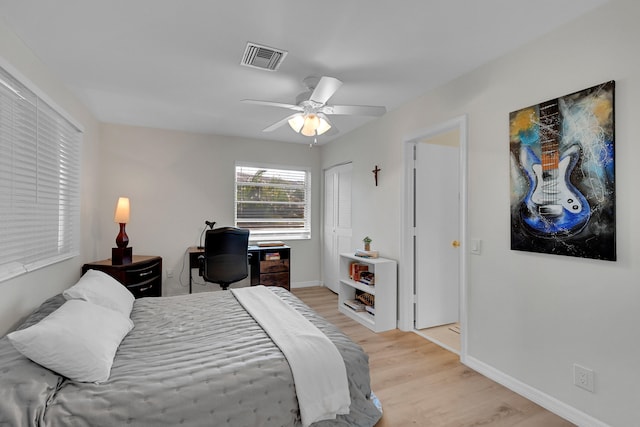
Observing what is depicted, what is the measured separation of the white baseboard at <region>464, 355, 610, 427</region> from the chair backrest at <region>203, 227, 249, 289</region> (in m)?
2.54

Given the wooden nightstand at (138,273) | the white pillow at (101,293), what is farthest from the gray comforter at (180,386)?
the wooden nightstand at (138,273)

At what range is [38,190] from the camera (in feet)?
8.08

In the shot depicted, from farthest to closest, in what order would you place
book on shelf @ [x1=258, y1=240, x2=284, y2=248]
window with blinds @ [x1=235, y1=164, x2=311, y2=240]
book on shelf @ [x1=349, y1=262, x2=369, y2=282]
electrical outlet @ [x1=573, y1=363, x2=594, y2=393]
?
window with blinds @ [x1=235, y1=164, x2=311, y2=240], book on shelf @ [x1=258, y1=240, x2=284, y2=248], book on shelf @ [x1=349, y1=262, x2=369, y2=282], electrical outlet @ [x1=573, y1=363, x2=594, y2=393]

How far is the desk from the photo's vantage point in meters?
4.45

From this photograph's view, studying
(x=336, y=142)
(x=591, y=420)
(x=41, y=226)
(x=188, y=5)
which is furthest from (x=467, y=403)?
(x=336, y=142)

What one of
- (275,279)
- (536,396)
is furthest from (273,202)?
(536,396)

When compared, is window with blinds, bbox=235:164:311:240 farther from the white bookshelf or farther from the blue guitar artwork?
the blue guitar artwork

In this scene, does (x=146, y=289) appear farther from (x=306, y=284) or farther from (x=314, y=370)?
(x=314, y=370)

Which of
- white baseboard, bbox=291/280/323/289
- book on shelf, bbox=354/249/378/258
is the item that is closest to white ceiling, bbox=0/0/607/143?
book on shelf, bbox=354/249/378/258

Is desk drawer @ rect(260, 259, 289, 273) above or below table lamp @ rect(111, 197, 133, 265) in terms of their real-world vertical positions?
below

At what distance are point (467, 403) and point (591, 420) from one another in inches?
26.0

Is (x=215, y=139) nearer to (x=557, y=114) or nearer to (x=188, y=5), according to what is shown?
(x=188, y=5)

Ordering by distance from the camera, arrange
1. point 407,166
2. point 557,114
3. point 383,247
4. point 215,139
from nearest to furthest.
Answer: point 557,114 < point 407,166 < point 383,247 < point 215,139

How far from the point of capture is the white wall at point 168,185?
4.22m
